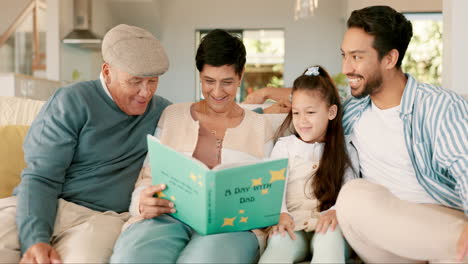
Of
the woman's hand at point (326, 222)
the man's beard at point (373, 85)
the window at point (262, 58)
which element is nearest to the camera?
the woman's hand at point (326, 222)

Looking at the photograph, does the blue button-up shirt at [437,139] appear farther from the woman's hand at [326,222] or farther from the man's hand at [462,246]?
the woman's hand at [326,222]

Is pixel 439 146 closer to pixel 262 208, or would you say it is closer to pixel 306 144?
pixel 306 144

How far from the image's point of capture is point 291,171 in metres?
1.93

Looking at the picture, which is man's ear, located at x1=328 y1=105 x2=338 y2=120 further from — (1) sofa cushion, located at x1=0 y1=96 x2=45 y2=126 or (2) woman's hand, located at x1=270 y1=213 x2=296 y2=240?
(1) sofa cushion, located at x1=0 y1=96 x2=45 y2=126

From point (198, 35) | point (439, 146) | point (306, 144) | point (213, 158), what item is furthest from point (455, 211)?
point (198, 35)

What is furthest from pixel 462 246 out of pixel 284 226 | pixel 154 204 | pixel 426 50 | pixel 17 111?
pixel 426 50

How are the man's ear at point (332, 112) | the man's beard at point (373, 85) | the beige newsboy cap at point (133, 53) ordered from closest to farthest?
the beige newsboy cap at point (133, 53) < the man's beard at point (373, 85) < the man's ear at point (332, 112)

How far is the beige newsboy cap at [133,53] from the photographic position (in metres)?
Result: 1.79

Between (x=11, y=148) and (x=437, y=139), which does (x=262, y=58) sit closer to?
(x=11, y=148)

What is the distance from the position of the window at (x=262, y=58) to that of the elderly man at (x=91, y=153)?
8.08 m

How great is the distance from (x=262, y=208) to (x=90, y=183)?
26.9 inches

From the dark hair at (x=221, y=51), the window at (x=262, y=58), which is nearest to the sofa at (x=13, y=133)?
the dark hair at (x=221, y=51)

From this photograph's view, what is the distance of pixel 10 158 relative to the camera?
2.02 m

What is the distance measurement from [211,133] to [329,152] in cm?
49
